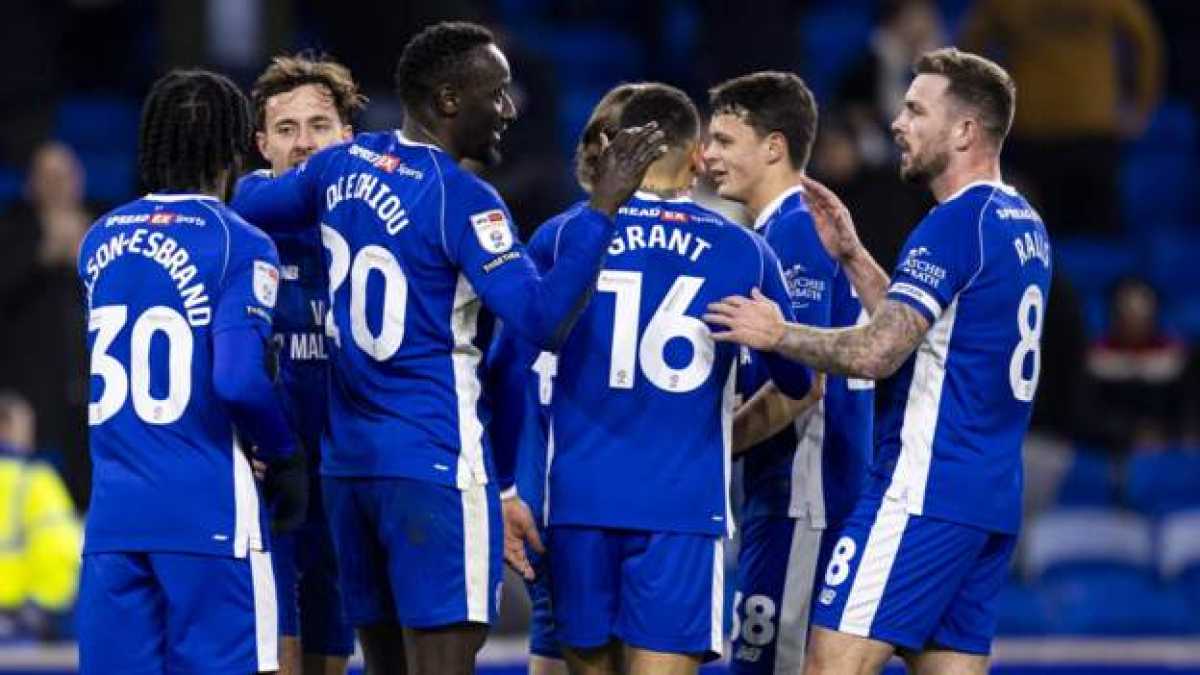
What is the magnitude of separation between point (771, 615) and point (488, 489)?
124 centimetres

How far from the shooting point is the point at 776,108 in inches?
291

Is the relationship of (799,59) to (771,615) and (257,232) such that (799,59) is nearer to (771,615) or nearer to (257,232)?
(771,615)

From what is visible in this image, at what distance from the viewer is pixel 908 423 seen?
6723mm

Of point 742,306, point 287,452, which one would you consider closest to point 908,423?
point 742,306

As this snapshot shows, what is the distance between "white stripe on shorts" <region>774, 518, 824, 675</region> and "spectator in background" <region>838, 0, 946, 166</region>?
5.70 meters

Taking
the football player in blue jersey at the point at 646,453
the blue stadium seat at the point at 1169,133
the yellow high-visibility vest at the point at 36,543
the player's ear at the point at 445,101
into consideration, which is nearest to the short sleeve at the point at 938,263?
the football player in blue jersey at the point at 646,453

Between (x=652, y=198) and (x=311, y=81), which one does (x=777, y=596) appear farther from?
(x=311, y=81)

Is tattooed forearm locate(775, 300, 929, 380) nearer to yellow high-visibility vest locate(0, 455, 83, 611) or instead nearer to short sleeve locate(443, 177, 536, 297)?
short sleeve locate(443, 177, 536, 297)

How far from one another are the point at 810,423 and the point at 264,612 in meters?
1.93

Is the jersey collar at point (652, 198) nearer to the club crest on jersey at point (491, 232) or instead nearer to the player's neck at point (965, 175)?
the club crest on jersey at point (491, 232)

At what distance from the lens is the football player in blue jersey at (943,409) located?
6609 mm

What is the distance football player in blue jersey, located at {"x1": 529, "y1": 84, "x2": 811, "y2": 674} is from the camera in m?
6.68

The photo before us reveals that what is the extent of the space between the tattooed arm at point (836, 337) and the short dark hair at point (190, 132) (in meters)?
1.41

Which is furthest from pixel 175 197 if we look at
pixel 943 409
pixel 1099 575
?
pixel 1099 575
